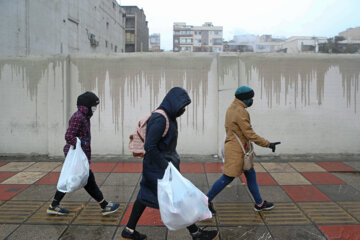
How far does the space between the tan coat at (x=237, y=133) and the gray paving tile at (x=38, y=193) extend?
281 cm

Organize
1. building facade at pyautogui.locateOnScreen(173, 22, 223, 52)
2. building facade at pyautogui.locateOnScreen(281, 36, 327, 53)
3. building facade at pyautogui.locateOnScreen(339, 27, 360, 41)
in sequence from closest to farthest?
building facade at pyautogui.locateOnScreen(281, 36, 327, 53) < building facade at pyautogui.locateOnScreen(339, 27, 360, 41) < building facade at pyautogui.locateOnScreen(173, 22, 223, 52)

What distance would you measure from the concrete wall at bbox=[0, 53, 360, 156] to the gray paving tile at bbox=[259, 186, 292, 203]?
181cm

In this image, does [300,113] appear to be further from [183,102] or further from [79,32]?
[79,32]

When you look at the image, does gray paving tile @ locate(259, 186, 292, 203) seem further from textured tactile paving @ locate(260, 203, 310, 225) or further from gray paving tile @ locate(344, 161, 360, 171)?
gray paving tile @ locate(344, 161, 360, 171)

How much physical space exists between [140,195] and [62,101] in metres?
4.28

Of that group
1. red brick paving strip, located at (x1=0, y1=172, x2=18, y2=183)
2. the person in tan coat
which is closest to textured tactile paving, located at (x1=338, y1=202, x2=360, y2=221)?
the person in tan coat

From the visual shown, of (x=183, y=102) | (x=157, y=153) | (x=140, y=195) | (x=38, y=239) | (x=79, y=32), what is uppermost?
(x=79, y=32)

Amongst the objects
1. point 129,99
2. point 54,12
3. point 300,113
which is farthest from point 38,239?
point 54,12

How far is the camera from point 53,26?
17.8 meters

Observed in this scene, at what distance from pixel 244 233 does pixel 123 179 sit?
2.59 metres

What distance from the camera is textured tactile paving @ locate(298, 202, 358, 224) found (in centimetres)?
357

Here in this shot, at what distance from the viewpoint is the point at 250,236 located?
3240mm

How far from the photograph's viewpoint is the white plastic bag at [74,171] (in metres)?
3.43

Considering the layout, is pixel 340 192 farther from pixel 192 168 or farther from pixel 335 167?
pixel 192 168
